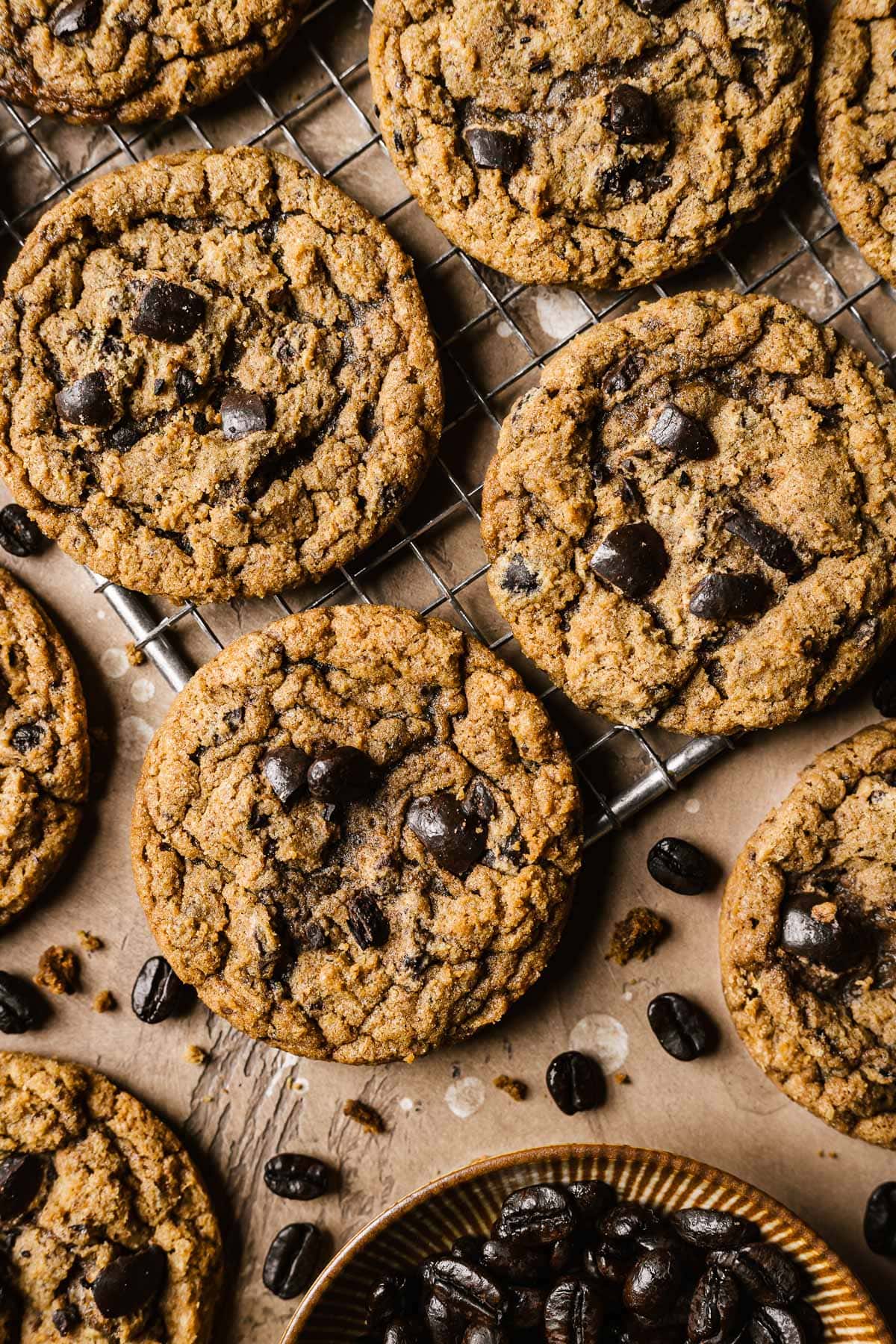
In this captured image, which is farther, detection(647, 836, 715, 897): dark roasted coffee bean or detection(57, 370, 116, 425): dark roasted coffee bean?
detection(647, 836, 715, 897): dark roasted coffee bean

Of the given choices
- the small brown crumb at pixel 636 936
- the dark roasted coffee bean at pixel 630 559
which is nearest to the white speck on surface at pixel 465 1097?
the small brown crumb at pixel 636 936

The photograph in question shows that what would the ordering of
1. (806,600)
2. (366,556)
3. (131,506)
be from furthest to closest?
1. (366,556)
2. (131,506)
3. (806,600)

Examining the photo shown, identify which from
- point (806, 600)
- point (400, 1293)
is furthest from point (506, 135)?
point (400, 1293)

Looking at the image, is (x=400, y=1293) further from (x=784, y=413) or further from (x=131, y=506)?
(x=784, y=413)

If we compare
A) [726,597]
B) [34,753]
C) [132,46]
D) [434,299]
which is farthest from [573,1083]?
[132,46]

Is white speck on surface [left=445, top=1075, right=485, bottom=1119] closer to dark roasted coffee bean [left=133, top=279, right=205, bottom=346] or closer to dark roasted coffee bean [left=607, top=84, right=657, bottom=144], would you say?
dark roasted coffee bean [left=133, top=279, right=205, bottom=346]

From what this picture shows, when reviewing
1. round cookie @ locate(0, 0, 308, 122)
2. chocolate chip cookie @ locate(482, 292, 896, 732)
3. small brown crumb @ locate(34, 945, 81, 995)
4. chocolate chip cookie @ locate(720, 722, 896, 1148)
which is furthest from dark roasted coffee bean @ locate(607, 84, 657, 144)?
small brown crumb @ locate(34, 945, 81, 995)

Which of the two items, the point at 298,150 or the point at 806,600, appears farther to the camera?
the point at 298,150
